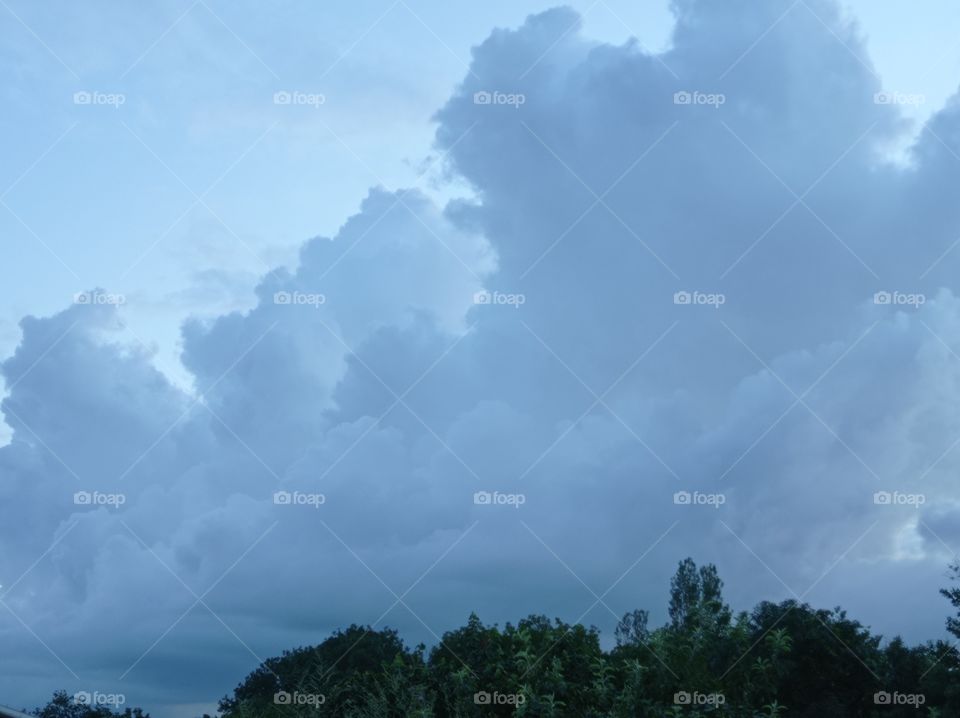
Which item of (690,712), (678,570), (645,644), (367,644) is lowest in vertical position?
(690,712)

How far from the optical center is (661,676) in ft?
64.0

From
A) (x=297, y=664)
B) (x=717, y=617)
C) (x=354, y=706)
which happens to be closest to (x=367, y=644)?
(x=297, y=664)

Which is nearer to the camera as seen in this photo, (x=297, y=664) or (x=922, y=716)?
(x=922, y=716)

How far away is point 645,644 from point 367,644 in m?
22.1

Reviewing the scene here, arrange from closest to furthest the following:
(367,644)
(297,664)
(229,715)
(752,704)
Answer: (752,704)
(229,715)
(297,664)
(367,644)

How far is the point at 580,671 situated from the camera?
2031 cm

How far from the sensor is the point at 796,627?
24.7 metres

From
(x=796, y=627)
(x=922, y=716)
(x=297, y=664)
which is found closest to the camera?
(x=922, y=716)

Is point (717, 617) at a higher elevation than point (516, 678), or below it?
higher

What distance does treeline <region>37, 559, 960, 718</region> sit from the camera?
19188 millimetres

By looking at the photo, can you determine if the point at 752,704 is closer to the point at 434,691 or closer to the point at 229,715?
the point at 434,691

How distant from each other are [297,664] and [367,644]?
11.8 feet

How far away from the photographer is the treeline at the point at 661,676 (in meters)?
19.2

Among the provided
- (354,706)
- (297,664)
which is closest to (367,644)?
(297,664)
